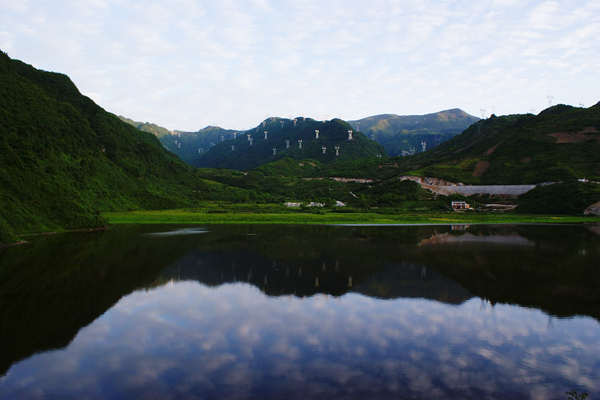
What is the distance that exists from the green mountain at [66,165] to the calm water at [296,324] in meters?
19.4

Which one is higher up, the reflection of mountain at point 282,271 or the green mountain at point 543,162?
the green mountain at point 543,162

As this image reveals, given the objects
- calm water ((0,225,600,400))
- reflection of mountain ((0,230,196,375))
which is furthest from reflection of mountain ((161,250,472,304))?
reflection of mountain ((0,230,196,375))

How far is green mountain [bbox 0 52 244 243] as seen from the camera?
194 ft

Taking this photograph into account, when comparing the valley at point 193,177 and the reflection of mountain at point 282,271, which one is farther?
the valley at point 193,177

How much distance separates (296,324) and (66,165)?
100555 mm

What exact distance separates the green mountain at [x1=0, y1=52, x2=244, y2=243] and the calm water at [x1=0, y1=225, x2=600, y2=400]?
63.7 feet

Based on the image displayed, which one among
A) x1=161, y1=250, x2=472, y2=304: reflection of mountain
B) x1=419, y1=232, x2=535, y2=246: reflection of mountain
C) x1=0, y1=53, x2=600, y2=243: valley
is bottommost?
x1=419, y1=232, x2=535, y2=246: reflection of mountain

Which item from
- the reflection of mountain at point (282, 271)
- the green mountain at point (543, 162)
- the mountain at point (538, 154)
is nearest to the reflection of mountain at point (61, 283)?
the reflection of mountain at point (282, 271)

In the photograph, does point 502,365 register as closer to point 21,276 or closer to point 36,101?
A: point 21,276

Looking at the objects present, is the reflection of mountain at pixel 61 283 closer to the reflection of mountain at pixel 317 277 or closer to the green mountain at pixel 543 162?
the reflection of mountain at pixel 317 277

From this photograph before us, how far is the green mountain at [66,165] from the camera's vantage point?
5903 cm

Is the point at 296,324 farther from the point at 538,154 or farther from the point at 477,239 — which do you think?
the point at 538,154

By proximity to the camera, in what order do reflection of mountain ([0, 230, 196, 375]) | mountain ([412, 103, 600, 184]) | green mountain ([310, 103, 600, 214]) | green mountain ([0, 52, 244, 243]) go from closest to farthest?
reflection of mountain ([0, 230, 196, 375]) → green mountain ([0, 52, 244, 243]) → green mountain ([310, 103, 600, 214]) → mountain ([412, 103, 600, 184])

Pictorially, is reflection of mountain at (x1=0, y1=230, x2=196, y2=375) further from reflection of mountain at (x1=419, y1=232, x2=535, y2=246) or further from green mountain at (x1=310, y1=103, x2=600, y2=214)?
green mountain at (x1=310, y1=103, x2=600, y2=214)
